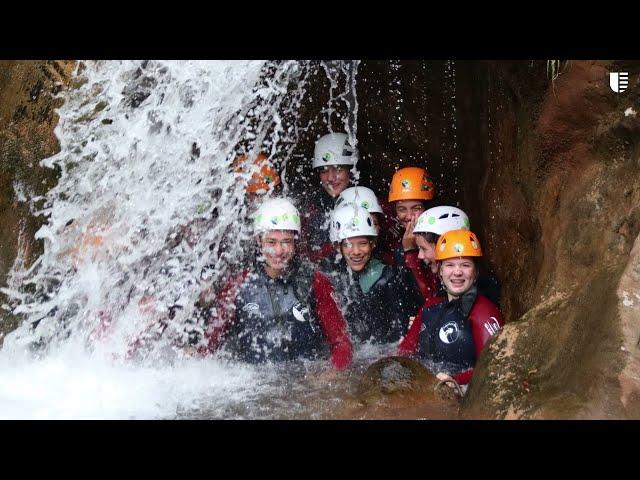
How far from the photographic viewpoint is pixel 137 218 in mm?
6750

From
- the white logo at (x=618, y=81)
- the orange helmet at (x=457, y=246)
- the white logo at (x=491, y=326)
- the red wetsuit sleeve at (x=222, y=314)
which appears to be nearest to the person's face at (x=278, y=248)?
the red wetsuit sleeve at (x=222, y=314)

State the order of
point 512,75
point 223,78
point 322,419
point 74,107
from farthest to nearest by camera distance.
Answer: point 74,107, point 223,78, point 512,75, point 322,419

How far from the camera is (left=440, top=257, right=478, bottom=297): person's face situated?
6.02m

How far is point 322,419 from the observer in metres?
4.87

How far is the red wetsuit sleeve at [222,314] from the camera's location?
646cm

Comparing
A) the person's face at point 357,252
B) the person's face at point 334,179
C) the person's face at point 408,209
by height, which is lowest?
the person's face at point 357,252

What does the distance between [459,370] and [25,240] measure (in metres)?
3.67

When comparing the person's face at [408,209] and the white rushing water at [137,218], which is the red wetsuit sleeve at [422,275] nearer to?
the person's face at [408,209]

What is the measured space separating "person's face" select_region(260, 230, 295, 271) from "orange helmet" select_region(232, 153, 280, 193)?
815 mm

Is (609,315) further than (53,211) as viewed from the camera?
No

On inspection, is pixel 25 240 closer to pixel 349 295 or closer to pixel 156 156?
pixel 156 156

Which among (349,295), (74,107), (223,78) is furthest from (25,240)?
(349,295)

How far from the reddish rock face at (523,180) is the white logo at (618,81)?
0.03 m

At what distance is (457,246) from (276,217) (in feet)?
4.53
